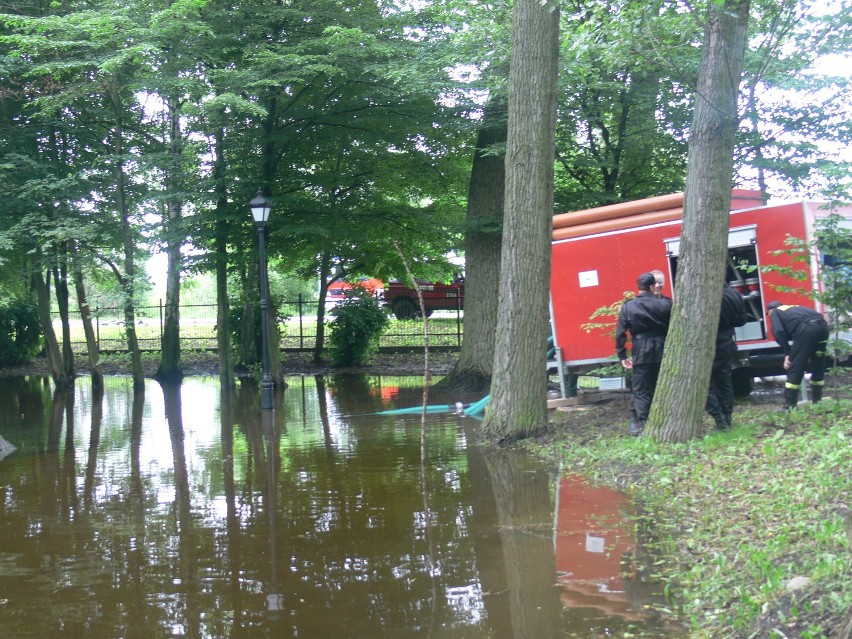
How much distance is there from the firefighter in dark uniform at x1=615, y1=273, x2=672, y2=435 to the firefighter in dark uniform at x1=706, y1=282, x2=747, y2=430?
1.98 feet

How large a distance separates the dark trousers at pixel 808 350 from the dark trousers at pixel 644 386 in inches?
65.7

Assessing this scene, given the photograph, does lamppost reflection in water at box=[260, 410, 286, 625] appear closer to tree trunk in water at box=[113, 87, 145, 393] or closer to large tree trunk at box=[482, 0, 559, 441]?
large tree trunk at box=[482, 0, 559, 441]

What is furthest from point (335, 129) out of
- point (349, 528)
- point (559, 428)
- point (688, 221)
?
point (349, 528)

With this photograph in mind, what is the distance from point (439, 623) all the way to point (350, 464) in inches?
215

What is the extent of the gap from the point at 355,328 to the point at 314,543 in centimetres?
1903

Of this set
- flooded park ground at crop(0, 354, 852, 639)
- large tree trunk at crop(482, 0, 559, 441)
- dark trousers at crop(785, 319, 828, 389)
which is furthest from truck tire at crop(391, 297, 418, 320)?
dark trousers at crop(785, 319, 828, 389)

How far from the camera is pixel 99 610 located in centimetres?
570

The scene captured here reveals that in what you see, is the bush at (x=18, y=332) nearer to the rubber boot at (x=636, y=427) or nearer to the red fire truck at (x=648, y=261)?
the red fire truck at (x=648, y=261)

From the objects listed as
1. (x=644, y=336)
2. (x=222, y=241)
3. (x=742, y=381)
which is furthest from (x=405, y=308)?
(x=644, y=336)

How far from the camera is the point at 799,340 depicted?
10297 mm

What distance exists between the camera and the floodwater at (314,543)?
5363 mm

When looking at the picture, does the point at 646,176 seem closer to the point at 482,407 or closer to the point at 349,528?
the point at 482,407

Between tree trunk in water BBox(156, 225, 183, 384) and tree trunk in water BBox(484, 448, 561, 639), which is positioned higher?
tree trunk in water BBox(156, 225, 183, 384)

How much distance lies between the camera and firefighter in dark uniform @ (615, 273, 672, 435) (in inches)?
398
